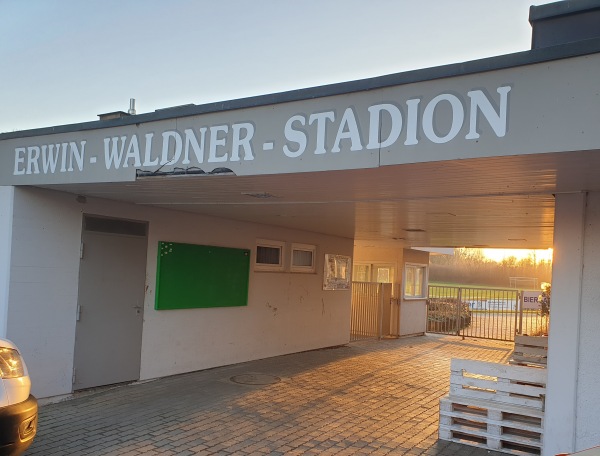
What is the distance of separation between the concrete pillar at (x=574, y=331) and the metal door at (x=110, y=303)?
5.66 metres

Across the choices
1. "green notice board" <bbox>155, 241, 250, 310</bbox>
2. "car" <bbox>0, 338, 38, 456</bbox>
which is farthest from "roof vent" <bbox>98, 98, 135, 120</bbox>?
"car" <bbox>0, 338, 38, 456</bbox>

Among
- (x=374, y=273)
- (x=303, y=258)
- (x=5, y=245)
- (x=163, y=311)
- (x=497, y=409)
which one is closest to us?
(x=497, y=409)

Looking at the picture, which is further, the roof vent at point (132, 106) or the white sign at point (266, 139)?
the roof vent at point (132, 106)

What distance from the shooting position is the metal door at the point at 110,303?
24.4 feet

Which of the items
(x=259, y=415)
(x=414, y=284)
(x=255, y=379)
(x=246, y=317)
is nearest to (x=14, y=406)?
(x=259, y=415)

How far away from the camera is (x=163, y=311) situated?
866 centimetres

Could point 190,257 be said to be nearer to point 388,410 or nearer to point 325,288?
point 388,410

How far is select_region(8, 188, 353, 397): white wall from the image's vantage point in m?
6.80

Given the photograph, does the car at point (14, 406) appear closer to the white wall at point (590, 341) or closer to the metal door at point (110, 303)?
the metal door at point (110, 303)

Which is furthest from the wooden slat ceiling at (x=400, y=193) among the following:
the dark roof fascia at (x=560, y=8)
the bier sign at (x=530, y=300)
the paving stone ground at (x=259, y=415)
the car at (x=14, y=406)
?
the bier sign at (x=530, y=300)

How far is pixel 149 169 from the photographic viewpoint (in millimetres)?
5574

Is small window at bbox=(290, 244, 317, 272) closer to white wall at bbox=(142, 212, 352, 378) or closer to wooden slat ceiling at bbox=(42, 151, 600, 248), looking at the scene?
white wall at bbox=(142, 212, 352, 378)

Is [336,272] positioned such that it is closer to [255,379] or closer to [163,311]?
[255,379]

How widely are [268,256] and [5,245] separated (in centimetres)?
556
